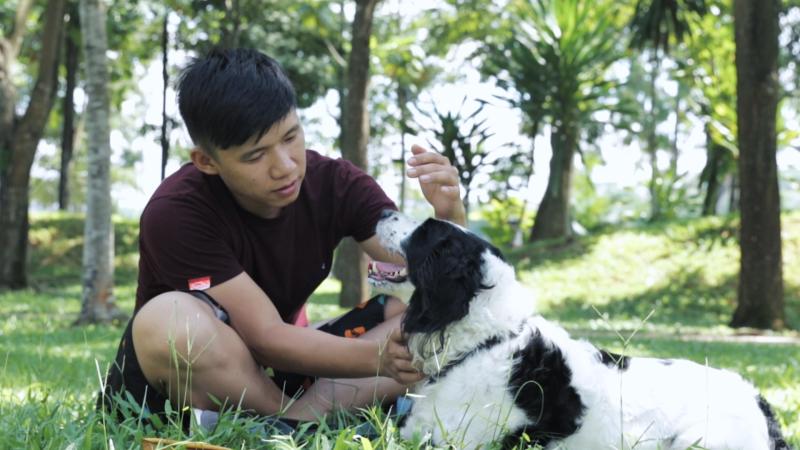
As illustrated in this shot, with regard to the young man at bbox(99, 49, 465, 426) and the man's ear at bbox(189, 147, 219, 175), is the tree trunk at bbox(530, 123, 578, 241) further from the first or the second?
the man's ear at bbox(189, 147, 219, 175)

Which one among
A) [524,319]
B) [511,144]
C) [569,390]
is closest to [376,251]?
[524,319]

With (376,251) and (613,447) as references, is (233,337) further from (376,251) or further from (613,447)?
(613,447)

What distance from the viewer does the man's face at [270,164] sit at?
10.5 feet

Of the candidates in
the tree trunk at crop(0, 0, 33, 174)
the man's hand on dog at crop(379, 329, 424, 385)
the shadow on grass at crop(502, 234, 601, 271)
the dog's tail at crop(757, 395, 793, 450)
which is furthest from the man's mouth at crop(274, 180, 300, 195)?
the tree trunk at crop(0, 0, 33, 174)

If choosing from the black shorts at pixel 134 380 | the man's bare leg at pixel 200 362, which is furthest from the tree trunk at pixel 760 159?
the man's bare leg at pixel 200 362

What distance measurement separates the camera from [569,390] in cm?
290

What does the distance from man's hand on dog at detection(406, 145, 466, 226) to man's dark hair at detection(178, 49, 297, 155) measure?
57 cm

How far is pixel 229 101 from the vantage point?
10.2 ft

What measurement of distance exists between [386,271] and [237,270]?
22.8 inches

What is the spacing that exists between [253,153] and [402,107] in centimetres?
2801

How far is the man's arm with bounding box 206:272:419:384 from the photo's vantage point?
3203 millimetres

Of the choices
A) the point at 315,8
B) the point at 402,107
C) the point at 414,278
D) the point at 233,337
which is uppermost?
the point at 315,8

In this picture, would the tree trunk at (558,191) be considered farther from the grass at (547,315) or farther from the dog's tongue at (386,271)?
the dog's tongue at (386,271)

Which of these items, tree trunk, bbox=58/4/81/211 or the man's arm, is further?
tree trunk, bbox=58/4/81/211
